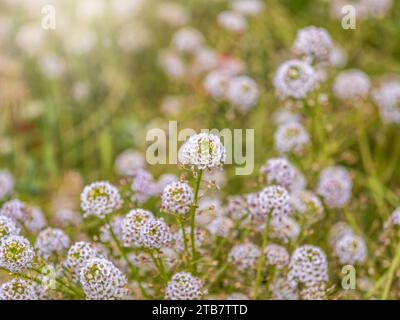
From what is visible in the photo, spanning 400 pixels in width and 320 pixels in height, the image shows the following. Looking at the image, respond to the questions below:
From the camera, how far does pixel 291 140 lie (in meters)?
1.85

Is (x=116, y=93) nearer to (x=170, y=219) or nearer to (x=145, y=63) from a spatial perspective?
(x=145, y=63)

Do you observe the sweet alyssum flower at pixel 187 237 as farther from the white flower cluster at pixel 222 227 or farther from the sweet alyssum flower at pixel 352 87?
the sweet alyssum flower at pixel 352 87

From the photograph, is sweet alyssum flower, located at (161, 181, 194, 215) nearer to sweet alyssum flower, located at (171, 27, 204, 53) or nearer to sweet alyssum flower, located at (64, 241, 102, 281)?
sweet alyssum flower, located at (64, 241, 102, 281)

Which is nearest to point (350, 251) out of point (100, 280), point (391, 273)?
point (391, 273)

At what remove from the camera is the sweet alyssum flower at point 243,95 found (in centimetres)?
209

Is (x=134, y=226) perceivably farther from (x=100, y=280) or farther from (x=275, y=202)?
(x=275, y=202)

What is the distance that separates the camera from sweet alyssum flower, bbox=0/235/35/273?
1.27m

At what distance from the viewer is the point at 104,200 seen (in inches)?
55.8

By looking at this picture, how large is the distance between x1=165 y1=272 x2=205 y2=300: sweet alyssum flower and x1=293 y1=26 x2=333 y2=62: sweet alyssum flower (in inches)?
28.8

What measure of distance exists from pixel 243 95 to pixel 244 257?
2.13 ft

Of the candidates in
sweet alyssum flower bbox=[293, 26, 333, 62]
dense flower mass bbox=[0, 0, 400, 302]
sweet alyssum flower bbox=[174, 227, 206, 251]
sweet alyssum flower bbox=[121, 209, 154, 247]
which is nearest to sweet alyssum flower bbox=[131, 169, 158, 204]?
dense flower mass bbox=[0, 0, 400, 302]

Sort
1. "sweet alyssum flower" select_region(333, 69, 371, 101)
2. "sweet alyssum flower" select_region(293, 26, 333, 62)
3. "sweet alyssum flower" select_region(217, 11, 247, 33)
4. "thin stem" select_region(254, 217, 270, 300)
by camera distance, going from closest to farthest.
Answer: "thin stem" select_region(254, 217, 270, 300)
"sweet alyssum flower" select_region(293, 26, 333, 62)
"sweet alyssum flower" select_region(333, 69, 371, 101)
"sweet alyssum flower" select_region(217, 11, 247, 33)

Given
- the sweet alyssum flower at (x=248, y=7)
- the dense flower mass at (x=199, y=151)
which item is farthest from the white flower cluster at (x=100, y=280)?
the sweet alyssum flower at (x=248, y=7)
